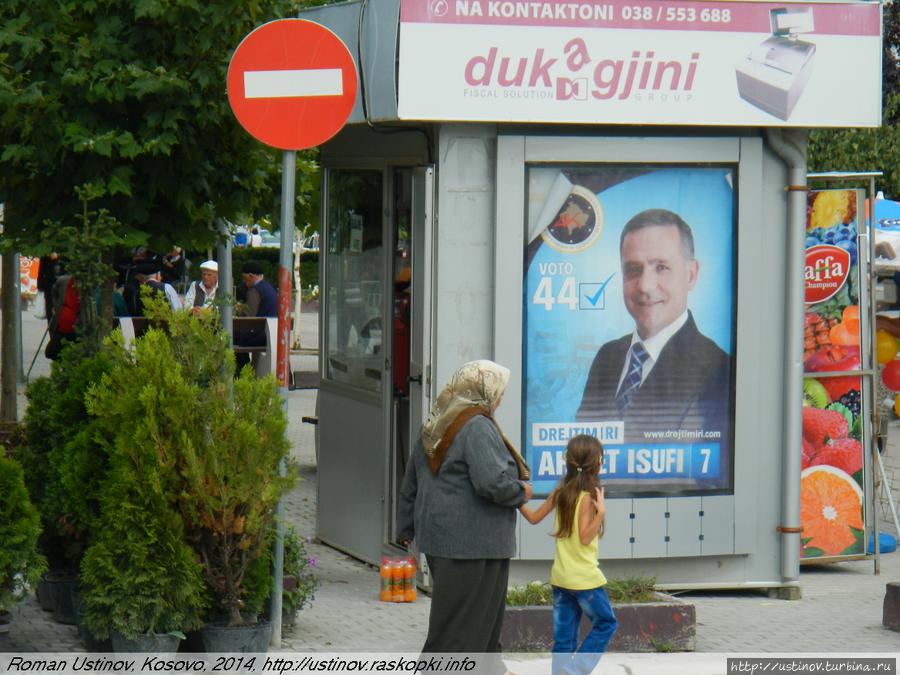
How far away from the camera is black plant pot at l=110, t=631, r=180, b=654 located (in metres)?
6.26

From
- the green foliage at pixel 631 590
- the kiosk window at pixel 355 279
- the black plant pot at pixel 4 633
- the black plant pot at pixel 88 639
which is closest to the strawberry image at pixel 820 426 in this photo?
the green foliage at pixel 631 590

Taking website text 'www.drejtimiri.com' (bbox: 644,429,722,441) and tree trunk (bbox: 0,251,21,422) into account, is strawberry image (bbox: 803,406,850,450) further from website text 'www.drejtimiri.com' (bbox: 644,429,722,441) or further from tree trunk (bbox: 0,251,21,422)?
tree trunk (bbox: 0,251,21,422)

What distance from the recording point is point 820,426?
9.59m

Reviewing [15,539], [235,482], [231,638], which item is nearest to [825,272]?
[235,482]

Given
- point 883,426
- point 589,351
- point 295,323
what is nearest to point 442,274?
point 589,351

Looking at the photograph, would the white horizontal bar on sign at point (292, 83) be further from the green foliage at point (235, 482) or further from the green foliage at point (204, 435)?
the green foliage at point (235, 482)

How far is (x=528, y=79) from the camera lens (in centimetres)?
789

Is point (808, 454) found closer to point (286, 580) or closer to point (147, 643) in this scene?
point (286, 580)

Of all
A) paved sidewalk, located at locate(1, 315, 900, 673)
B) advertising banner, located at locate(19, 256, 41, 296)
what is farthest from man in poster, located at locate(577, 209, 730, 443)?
advertising banner, located at locate(19, 256, 41, 296)

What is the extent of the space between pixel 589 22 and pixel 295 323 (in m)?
20.6

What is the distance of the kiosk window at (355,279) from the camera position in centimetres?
928

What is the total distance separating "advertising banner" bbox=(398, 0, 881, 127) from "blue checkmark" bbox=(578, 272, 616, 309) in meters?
0.89

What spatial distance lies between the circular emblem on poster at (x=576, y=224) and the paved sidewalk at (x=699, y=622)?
A: 183 cm

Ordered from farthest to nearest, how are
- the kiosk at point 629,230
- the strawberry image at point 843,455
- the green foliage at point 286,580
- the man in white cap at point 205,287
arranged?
the man in white cap at point 205,287 < the strawberry image at point 843,455 < the kiosk at point 629,230 < the green foliage at point 286,580
